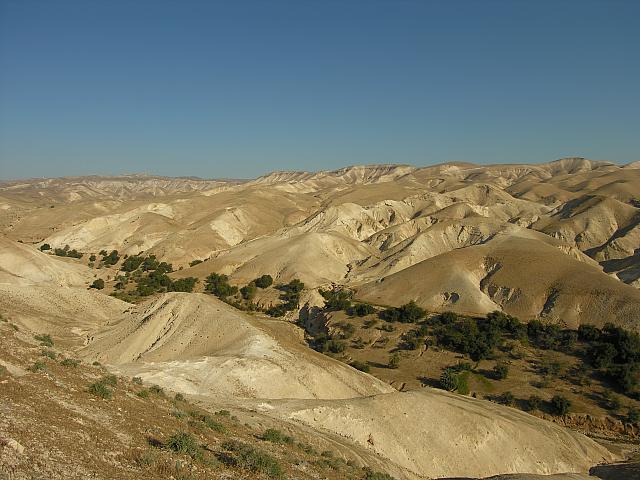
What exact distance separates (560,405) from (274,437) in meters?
22.1

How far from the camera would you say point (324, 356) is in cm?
3069

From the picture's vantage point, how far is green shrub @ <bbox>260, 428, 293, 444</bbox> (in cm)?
1528

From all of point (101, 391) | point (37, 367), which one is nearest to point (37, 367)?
point (37, 367)

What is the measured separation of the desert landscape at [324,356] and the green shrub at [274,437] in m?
0.16

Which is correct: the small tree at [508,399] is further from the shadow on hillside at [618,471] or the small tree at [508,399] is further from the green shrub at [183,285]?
the green shrub at [183,285]

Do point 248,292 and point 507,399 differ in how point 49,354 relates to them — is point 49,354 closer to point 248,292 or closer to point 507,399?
point 507,399

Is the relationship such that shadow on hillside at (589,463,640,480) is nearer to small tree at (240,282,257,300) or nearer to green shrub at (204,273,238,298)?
small tree at (240,282,257,300)

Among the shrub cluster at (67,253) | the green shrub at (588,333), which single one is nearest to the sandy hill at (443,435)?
the green shrub at (588,333)

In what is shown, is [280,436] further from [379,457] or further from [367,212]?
[367,212]

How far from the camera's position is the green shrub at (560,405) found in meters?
28.9

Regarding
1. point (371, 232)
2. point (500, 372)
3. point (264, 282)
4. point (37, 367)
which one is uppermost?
point (371, 232)

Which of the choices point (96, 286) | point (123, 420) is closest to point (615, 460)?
point (123, 420)

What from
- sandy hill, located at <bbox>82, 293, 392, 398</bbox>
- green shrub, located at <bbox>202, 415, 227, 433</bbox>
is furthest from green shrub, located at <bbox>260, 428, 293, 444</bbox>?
sandy hill, located at <bbox>82, 293, 392, 398</bbox>

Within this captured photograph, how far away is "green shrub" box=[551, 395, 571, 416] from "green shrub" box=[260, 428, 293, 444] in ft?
70.0
